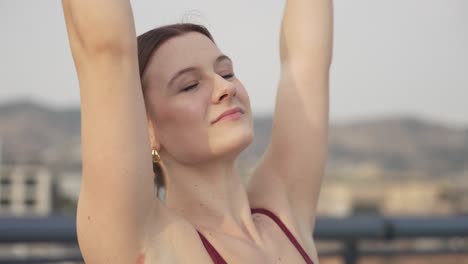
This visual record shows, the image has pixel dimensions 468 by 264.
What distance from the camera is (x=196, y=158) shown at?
6.98ft

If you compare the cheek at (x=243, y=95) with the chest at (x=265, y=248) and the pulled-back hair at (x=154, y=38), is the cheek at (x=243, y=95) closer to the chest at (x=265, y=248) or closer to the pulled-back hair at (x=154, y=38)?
the pulled-back hair at (x=154, y=38)

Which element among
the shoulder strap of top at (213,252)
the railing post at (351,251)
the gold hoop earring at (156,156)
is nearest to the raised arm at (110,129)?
the shoulder strap of top at (213,252)

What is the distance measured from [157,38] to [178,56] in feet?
0.31

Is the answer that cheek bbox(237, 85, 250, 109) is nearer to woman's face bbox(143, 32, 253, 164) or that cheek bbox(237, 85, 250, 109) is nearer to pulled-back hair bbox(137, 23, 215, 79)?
woman's face bbox(143, 32, 253, 164)

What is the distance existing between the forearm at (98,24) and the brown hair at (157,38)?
29 centimetres

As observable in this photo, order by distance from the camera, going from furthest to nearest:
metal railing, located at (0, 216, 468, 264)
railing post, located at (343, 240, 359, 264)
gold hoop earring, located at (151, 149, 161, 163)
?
railing post, located at (343, 240, 359, 264) < metal railing, located at (0, 216, 468, 264) < gold hoop earring, located at (151, 149, 161, 163)

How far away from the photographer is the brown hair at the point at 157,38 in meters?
2.17

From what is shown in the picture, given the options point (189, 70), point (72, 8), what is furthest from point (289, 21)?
point (72, 8)

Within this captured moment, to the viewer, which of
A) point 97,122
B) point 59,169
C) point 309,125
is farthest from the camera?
point 59,169

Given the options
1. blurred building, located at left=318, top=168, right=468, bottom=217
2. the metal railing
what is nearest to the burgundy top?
the metal railing

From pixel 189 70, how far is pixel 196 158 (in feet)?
0.63

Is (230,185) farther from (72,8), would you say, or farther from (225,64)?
(72,8)

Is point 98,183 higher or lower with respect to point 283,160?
higher

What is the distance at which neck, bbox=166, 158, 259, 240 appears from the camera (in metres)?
2.17
